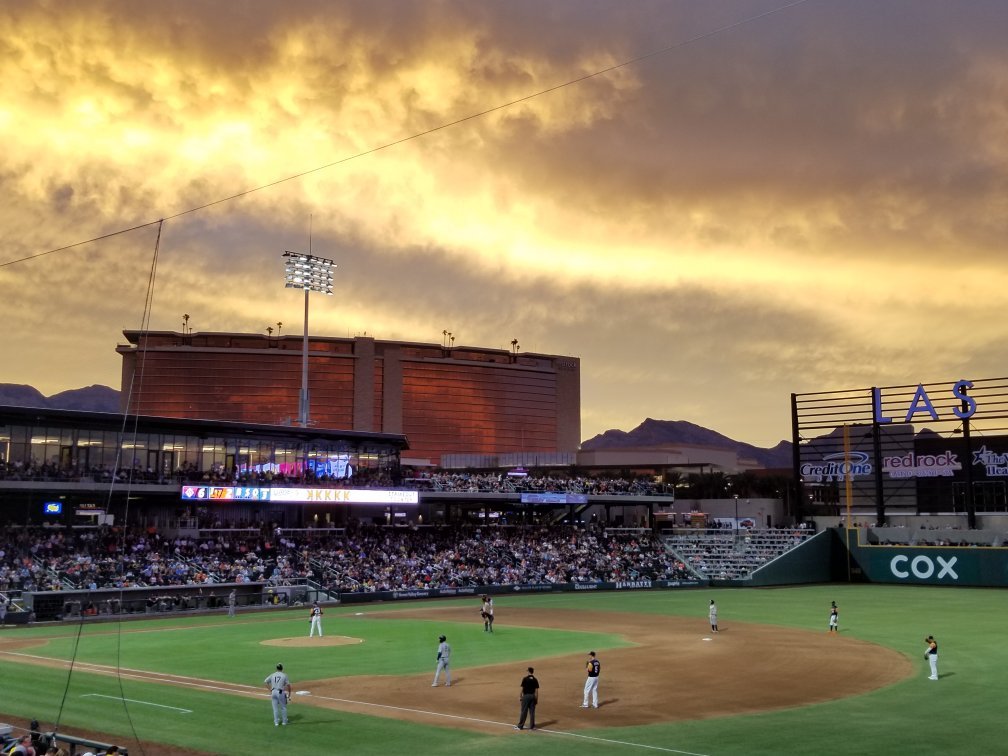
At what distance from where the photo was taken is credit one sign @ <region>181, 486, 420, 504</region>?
2467 inches

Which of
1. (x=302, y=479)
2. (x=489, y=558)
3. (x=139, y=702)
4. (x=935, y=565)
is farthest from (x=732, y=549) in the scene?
(x=139, y=702)

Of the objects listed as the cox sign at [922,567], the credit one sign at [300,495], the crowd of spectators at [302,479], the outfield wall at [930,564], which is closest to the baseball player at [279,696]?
the crowd of spectators at [302,479]

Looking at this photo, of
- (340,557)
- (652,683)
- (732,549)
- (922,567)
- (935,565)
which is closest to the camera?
(652,683)

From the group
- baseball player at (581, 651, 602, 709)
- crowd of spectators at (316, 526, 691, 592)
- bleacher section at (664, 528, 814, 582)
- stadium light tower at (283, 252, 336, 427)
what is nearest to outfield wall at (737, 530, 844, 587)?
bleacher section at (664, 528, 814, 582)

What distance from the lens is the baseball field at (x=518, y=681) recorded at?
66.3ft

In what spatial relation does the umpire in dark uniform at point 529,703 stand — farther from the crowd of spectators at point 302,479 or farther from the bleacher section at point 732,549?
the bleacher section at point 732,549

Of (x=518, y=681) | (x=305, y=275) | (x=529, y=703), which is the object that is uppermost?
(x=305, y=275)

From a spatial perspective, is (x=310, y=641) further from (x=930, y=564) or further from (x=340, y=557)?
(x=930, y=564)

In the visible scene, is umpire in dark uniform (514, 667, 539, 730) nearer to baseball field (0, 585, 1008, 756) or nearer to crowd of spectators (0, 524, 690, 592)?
baseball field (0, 585, 1008, 756)

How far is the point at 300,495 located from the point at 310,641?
30205 millimetres

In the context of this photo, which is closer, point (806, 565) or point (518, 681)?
point (518, 681)

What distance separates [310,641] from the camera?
37781 millimetres

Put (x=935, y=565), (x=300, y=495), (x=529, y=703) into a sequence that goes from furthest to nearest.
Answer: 1. (x=935, y=565)
2. (x=300, y=495)
3. (x=529, y=703)

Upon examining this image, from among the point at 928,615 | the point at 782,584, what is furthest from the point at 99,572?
the point at 782,584
